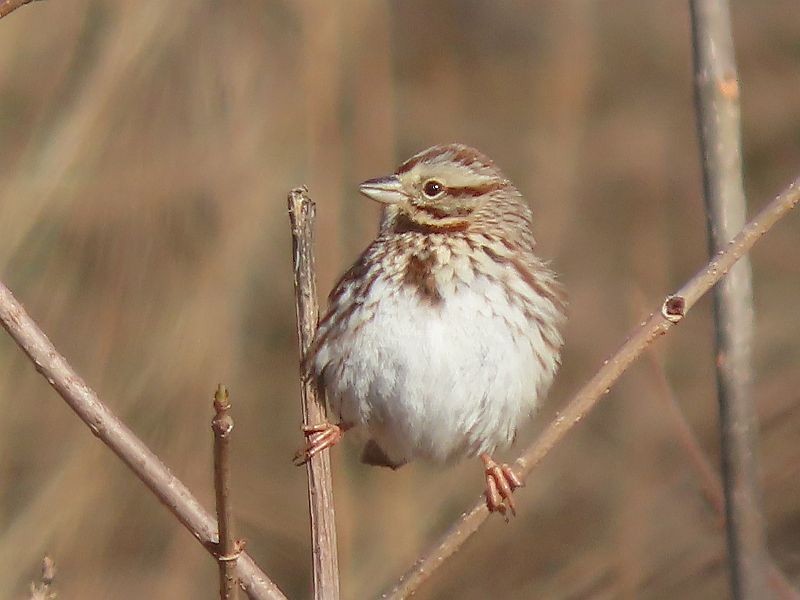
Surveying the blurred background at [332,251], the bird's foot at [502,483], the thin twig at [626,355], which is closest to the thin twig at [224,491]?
the thin twig at [626,355]

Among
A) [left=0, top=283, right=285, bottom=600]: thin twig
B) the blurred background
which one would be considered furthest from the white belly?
the blurred background

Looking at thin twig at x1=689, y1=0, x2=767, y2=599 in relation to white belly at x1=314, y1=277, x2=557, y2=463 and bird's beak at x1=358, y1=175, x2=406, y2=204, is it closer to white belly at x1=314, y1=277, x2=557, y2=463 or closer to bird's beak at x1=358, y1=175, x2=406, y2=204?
white belly at x1=314, y1=277, x2=557, y2=463

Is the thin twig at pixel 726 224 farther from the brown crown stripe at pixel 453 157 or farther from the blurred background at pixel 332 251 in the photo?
the blurred background at pixel 332 251

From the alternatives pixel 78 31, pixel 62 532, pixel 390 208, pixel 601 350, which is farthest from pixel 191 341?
pixel 390 208

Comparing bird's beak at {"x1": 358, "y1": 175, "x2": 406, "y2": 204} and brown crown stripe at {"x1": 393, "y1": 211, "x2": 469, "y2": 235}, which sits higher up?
bird's beak at {"x1": 358, "y1": 175, "x2": 406, "y2": 204}

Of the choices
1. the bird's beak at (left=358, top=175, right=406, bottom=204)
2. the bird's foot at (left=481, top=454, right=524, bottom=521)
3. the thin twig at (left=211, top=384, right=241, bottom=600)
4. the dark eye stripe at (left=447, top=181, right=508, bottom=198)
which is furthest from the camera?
the dark eye stripe at (left=447, top=181, right=508, bottom=198)

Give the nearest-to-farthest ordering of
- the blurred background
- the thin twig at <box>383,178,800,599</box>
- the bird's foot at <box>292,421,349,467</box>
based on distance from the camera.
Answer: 1. the thin twig at <box>383,178,800,599</box>
2. the bird's foot at <box>292,421,349,467</box>
3. the blurred background
